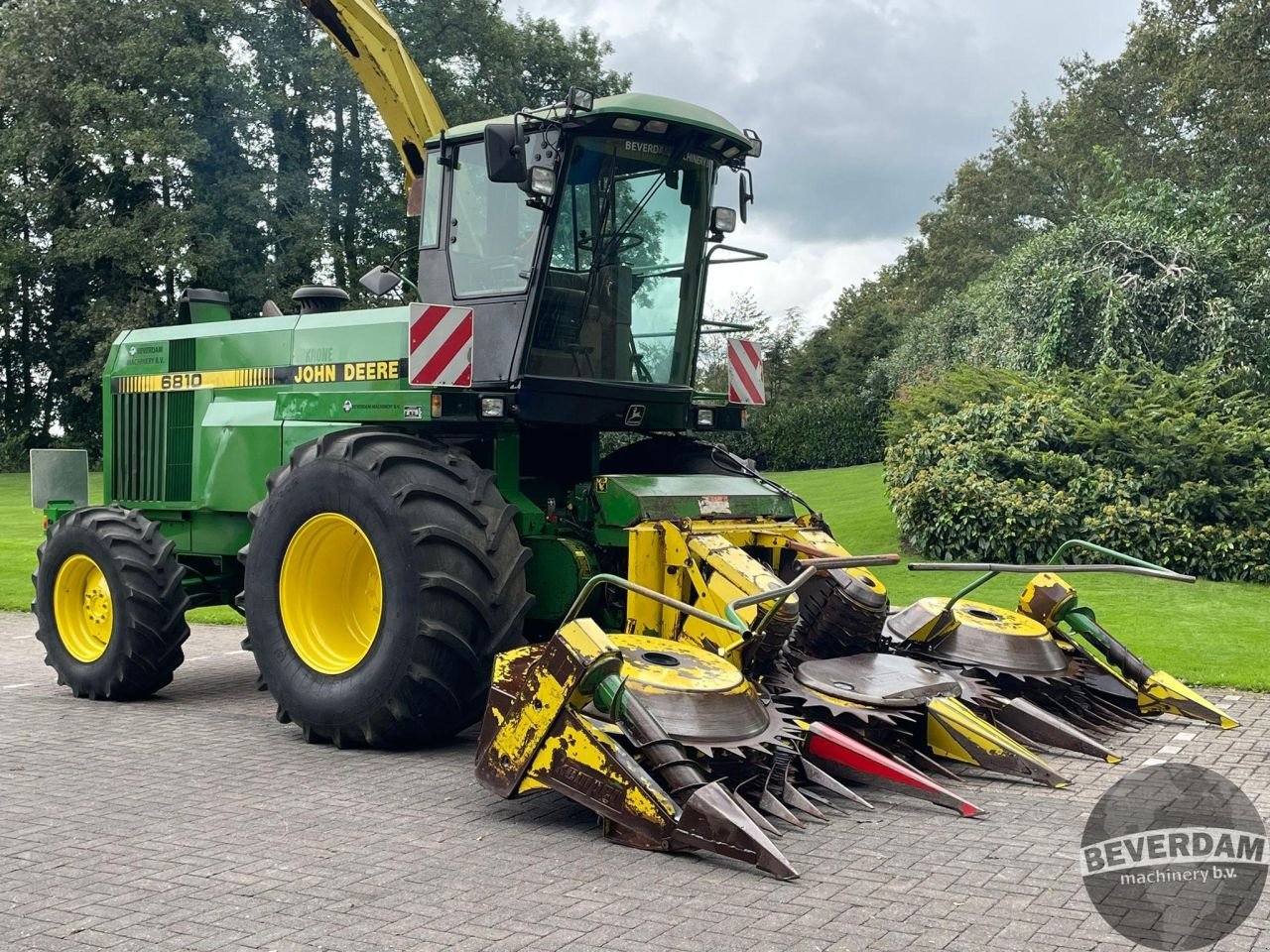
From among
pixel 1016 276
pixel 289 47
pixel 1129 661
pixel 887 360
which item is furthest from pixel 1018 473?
pixel 289 47

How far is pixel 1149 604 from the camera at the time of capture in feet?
40.2

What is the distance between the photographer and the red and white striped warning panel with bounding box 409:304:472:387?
7141 millimetres

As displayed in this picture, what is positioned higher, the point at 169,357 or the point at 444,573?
the point at 169,357

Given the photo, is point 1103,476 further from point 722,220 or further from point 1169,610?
point 722,220

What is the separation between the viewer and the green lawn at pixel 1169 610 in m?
9.44

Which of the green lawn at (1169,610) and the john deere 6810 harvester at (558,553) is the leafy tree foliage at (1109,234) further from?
the john deere 6810 harvester at (558,553)

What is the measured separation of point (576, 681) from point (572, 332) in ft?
9.38

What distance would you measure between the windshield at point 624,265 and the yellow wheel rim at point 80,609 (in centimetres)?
353

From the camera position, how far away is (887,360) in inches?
1385

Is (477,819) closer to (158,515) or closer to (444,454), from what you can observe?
(444,454)

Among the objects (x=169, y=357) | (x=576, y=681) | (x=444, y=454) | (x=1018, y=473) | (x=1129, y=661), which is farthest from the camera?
(x=1018, y=473)

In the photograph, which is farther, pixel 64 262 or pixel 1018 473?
pixel 64 262

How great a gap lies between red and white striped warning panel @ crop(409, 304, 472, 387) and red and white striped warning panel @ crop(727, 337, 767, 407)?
2.21m

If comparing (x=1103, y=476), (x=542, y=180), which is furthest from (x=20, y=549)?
(x=542, y=180)
